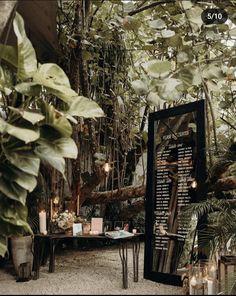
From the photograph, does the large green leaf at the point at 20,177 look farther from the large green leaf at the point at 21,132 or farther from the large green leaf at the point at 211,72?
the large green leaf at the point at 211,72

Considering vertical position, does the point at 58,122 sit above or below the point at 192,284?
above

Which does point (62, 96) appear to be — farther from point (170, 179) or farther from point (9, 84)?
point (170, 179)

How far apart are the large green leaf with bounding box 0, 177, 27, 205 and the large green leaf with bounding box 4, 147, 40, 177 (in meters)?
0.13

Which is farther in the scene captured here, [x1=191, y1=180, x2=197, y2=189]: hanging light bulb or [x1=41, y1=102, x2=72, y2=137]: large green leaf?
[x1=191, y1=180, x2=197, y2=189]: hanging light bulb

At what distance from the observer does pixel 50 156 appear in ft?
7.80

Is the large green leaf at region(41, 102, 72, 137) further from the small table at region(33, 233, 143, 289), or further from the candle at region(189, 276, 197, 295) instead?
the small table at region(33, 233, 143, 289)

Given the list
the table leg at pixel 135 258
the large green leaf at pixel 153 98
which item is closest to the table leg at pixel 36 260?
the table leg at pixel 135 258

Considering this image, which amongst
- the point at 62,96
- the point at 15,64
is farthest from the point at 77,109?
the point at 15,64

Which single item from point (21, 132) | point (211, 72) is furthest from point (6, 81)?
point (211, 72)

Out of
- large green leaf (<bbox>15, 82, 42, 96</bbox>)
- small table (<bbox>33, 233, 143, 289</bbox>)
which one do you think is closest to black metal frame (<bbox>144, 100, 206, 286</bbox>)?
small table (<bbox>33, 233, 143, 289</bbox>)

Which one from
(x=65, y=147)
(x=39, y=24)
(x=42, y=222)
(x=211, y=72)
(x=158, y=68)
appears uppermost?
(x=39, y=24)

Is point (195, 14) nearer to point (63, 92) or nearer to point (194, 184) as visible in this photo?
point (63, 92)

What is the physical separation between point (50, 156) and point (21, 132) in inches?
9.3

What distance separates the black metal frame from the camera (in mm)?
3694
